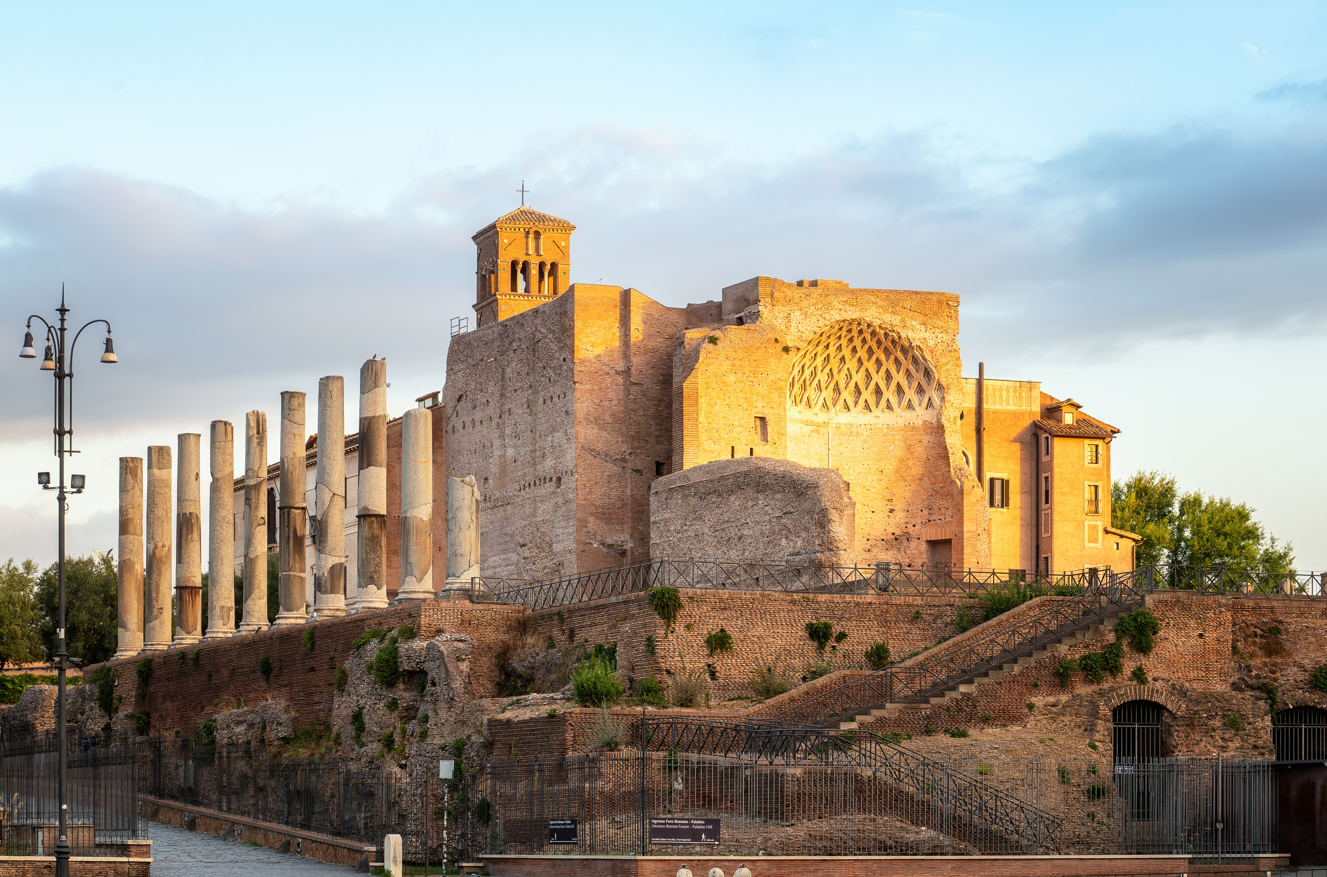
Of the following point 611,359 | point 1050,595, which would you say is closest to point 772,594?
point 1050,595

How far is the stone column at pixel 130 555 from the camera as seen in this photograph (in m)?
56.0

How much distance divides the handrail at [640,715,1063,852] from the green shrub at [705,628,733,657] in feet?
14.3

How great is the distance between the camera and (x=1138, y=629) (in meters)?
35.3

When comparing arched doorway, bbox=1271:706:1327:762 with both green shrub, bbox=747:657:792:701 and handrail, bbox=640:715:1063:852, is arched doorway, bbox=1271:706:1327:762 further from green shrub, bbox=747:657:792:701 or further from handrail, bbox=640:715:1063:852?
green shrub, bbox=747:657:792:701

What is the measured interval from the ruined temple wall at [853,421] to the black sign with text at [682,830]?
21.9m

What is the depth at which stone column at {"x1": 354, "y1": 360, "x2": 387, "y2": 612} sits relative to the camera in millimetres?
44500

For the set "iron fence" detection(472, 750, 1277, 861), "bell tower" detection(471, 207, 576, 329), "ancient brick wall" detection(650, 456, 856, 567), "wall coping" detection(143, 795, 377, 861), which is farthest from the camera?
"bell tower" detection(471, 207, 576, 329)

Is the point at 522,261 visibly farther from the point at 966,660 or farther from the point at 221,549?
the point at 966,660

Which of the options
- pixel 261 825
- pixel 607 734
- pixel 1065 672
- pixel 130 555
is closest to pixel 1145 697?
pixel 1065 672

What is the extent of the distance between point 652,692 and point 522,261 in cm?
5346

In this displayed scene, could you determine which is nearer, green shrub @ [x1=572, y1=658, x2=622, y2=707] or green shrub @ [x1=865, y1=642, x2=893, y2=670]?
green shrub @ [x1=572, y1=658, x2=622, y2=707]

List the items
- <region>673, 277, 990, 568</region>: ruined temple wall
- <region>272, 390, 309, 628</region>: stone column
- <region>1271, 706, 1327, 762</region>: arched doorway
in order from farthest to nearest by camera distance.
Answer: <region>673, 277, 990, 568</region>: ruined temple wall → <region>272, 390, 309, 628</region>: stone column → <region>1271, 706, 1327, 762</region>: arched doorway

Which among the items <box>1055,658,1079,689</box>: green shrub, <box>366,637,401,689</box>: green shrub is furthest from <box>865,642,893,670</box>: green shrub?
<box>366,637,401,689</box>: green shrub

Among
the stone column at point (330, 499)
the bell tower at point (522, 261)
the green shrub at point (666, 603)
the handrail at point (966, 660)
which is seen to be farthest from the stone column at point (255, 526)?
the bell tower at point (522, 261)
